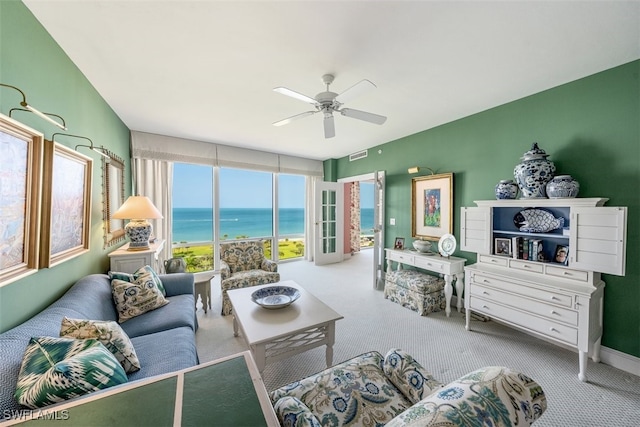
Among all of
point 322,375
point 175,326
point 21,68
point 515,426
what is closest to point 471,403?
point 515,426

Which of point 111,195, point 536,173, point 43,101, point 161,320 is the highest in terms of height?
point 43,101

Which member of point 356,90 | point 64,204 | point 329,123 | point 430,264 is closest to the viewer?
point 64,204

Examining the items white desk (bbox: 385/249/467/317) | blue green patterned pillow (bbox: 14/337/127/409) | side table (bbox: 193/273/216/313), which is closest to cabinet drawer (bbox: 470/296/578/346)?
white desk (bbox: 385/249/467/317)

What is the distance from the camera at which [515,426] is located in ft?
2.15

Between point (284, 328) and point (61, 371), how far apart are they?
1.10 meters

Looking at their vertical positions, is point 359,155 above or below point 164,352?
above

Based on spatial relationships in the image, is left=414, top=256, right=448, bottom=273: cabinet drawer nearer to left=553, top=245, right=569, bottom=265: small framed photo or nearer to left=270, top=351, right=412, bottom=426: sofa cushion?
left=553, top=245, right=569, bottom=265: small framed photo

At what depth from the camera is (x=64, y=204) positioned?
164 cm

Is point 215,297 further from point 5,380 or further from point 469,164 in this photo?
point 469,164

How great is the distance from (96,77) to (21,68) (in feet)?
3.07

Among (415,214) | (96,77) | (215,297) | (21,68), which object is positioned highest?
(96,77)

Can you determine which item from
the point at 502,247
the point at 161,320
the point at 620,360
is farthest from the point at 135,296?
the point at 620,360

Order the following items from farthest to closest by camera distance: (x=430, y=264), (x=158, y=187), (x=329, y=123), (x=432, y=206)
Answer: (x=158, y=187), (x=432, y=206), (x=430, y=264), (x=329, y=123)

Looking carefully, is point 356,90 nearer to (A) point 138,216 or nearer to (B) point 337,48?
(B) point 337,48
